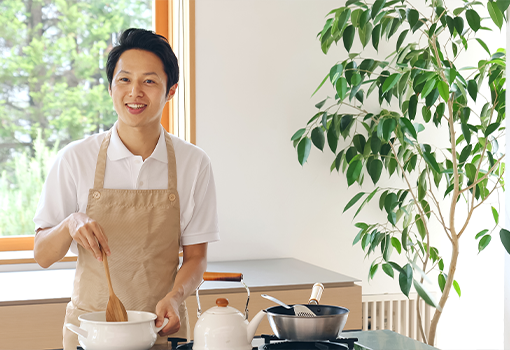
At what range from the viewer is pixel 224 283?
233 centimetres

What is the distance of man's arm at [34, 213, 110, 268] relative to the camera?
1308 millimetres

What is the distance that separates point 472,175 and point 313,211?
87 centimetres

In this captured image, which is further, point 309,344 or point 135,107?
point 135,107

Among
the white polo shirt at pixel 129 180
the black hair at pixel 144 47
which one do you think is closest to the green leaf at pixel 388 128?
the white polo shirt at pixel 129 180

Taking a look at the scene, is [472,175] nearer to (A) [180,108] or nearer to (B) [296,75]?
(B) [296,75]

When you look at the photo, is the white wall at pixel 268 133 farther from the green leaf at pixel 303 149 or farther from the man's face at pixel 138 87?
the man's face at pixel 138 87

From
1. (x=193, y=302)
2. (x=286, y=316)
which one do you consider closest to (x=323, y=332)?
(x=286, y=316)

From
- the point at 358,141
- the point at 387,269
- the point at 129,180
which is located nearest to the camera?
the point at 129,180

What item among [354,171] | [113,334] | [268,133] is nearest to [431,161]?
[354,171]

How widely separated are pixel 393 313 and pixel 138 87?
7.33 feet

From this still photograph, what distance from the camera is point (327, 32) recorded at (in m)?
2.57

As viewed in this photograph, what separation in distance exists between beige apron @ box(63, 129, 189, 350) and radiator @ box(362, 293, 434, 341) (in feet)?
5.66

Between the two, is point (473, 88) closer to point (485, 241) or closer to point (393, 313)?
point (485, 241)

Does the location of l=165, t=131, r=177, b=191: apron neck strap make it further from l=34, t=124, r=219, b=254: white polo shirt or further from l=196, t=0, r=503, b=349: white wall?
l=196, t=0, r=503, b=349: white wall
